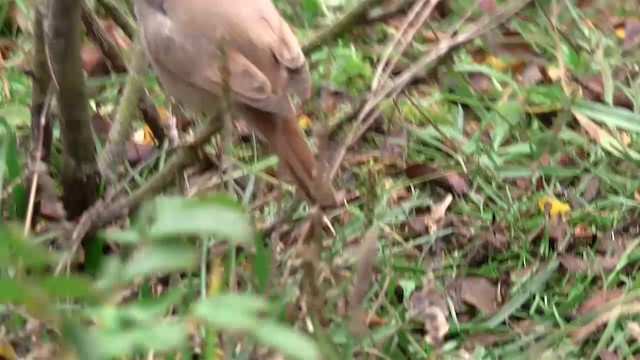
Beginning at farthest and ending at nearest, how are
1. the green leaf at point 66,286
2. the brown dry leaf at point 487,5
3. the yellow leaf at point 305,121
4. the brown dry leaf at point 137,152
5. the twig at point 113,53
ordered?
the brown dry leaf at point 487,5, the yellow leaf at point 305,121, the brown dry leaf at point 137,152, the twig at point 113,53, the green leaf at point 66,286

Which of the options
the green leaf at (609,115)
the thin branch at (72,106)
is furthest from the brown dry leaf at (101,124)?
the green leaf at (609,115)

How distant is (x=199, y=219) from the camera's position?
2.26ft

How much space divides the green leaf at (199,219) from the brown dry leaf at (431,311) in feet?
3.94

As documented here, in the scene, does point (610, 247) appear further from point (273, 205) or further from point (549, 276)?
point (273, 205)

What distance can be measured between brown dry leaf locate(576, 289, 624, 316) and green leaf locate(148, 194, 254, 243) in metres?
1.47

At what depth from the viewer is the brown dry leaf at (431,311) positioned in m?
1.91

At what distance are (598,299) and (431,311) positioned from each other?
1.33 ft

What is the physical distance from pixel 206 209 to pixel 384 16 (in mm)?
1482

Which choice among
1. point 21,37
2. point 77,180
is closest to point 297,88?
point 77,180

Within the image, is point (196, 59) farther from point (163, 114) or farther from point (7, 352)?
point (7, 352)

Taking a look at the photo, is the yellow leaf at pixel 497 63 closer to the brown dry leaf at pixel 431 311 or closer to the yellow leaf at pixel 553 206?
the yellow leaf at pixel 553 206

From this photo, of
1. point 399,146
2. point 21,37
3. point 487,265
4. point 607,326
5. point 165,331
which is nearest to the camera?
point 165,331

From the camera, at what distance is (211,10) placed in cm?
216

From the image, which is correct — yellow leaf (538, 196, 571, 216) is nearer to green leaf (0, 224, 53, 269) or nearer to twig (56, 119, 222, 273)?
twig (56, 119, 222, 273)
